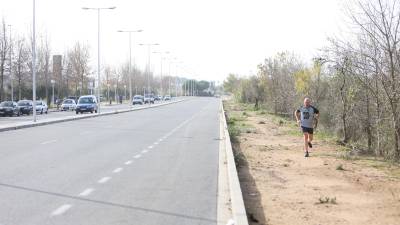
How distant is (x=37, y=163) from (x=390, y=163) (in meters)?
8.86

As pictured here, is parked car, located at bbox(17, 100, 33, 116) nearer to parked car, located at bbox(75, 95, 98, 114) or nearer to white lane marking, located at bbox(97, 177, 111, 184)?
parked car, located at bbox(75, 95, 98, 114)

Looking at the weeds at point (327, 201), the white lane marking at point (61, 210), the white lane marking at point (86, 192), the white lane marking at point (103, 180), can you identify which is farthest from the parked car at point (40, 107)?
the weeds at point (327, 201)

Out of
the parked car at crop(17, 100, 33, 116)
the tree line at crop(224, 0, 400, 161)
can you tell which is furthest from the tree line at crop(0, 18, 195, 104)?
the tree line at crop(224, 0, 400, 161)

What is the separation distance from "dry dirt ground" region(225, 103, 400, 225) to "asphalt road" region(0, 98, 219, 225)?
83 centimetres

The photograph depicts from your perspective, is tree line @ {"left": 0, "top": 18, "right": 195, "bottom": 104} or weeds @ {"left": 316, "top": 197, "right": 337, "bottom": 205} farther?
tree line @ {"left": 0, "top": 18, "right": 195, "bottom": 104}

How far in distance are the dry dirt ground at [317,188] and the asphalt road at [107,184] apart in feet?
2.71

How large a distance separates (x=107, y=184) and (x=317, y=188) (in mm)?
3942

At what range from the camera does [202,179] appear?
1219 cm

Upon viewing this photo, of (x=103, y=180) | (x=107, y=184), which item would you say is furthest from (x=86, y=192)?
(x=103, y=180)

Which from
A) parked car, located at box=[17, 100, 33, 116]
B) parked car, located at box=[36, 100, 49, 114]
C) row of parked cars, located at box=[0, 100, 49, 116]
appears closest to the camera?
row of parked cars, located at box=[0, 100, 49, 116]

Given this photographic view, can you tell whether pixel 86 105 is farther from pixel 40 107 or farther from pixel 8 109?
pixel 8 109

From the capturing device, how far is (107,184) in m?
11.2

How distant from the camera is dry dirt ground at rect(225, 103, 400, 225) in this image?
8578 mm

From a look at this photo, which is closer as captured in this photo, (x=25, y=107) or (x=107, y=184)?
(x=107, y=184)
